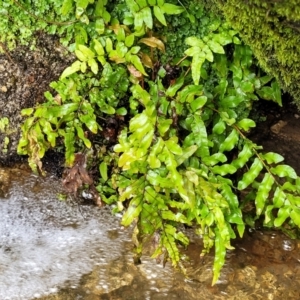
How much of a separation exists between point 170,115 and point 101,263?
42.3 inches

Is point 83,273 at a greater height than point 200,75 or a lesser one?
lesser

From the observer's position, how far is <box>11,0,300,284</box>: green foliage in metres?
2.49

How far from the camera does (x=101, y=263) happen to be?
9.80 ft

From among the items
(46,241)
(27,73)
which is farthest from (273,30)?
(46,241)

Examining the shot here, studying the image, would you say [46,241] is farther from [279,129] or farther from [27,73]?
[279,129]

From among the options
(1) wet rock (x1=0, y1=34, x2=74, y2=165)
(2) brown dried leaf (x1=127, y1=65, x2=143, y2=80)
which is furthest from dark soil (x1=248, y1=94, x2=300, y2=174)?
(1) wet rock (x1=0, y1=34, x2=74, y2=165)

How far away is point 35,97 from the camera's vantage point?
3.06 metres

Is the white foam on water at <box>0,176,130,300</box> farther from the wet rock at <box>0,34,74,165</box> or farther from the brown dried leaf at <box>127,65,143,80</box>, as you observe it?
the brown dried leaf at <box>127,65,143,80</box>

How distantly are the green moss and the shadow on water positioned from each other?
1131 mm

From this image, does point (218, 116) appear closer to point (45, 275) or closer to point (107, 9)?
point (107, 9)

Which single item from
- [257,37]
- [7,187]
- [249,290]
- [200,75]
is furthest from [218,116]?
[7,187]

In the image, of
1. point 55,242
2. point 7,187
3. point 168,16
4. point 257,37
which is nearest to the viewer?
point 257,37

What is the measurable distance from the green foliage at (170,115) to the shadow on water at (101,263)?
0.25 m

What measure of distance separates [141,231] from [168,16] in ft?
4.01
